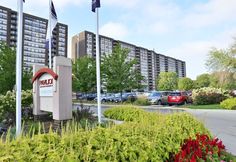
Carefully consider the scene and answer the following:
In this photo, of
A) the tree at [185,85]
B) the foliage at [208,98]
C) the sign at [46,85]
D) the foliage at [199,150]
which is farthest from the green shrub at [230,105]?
the tree at [185,85]

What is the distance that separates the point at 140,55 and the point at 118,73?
121468 millimetres

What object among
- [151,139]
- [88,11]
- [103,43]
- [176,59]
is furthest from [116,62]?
[176,59]

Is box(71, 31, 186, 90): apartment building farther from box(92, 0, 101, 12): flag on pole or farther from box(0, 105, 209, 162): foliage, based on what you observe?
box(0, 105, 209, 162): foliage

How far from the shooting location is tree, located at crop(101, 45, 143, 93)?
29734 mm

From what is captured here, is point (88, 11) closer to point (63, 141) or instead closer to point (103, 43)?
point (63, 141)

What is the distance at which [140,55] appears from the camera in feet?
490

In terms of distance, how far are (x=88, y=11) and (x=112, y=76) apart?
63.1 feet

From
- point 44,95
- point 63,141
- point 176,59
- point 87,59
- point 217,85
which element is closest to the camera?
point 63,141

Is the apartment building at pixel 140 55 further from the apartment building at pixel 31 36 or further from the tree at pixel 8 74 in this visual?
the tree at pixel 8 74

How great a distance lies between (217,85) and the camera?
33.4m

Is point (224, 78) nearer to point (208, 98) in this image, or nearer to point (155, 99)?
point (208, 98)

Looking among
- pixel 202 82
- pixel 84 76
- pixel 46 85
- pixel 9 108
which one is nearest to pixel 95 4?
pixel 46 85

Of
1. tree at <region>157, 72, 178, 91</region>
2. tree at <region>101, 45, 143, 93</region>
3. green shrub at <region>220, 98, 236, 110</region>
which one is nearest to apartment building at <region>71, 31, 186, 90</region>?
tree at <region>157, 72, 178, 91</region>

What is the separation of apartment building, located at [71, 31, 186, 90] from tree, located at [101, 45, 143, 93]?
208 ft
